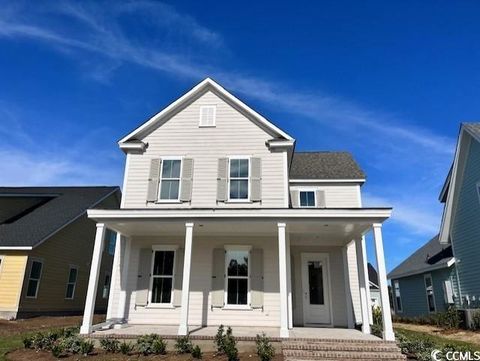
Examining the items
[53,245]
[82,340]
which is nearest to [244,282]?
[82,340]

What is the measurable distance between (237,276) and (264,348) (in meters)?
3.72

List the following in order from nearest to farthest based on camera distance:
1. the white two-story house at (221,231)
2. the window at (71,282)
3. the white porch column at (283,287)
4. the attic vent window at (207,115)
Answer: the white porch column at (283,287)
the white two-story house at (221,231)
the attic vent window at (207,115)
the window at (71,282)

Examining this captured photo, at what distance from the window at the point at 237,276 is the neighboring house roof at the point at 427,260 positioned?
11515 mm

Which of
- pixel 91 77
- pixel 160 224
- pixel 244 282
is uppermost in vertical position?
pixel 91 77

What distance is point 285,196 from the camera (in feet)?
40.0

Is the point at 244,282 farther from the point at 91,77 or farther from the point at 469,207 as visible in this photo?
the point at 469,207

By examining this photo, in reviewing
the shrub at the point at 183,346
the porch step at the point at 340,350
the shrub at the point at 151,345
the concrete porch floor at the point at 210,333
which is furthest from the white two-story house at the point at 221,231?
the porch step at the point at 340,350

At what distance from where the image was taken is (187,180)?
12641 mm

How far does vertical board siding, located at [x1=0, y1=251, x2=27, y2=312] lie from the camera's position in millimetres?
15297

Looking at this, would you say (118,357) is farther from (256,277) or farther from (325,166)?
(325,166)

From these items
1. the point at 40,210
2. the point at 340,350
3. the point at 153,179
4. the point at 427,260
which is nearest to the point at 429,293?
the point at 427,260

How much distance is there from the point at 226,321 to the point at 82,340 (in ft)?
14.1

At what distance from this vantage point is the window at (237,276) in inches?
453

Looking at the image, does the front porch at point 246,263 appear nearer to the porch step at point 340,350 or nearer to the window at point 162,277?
the window at point 162,277
